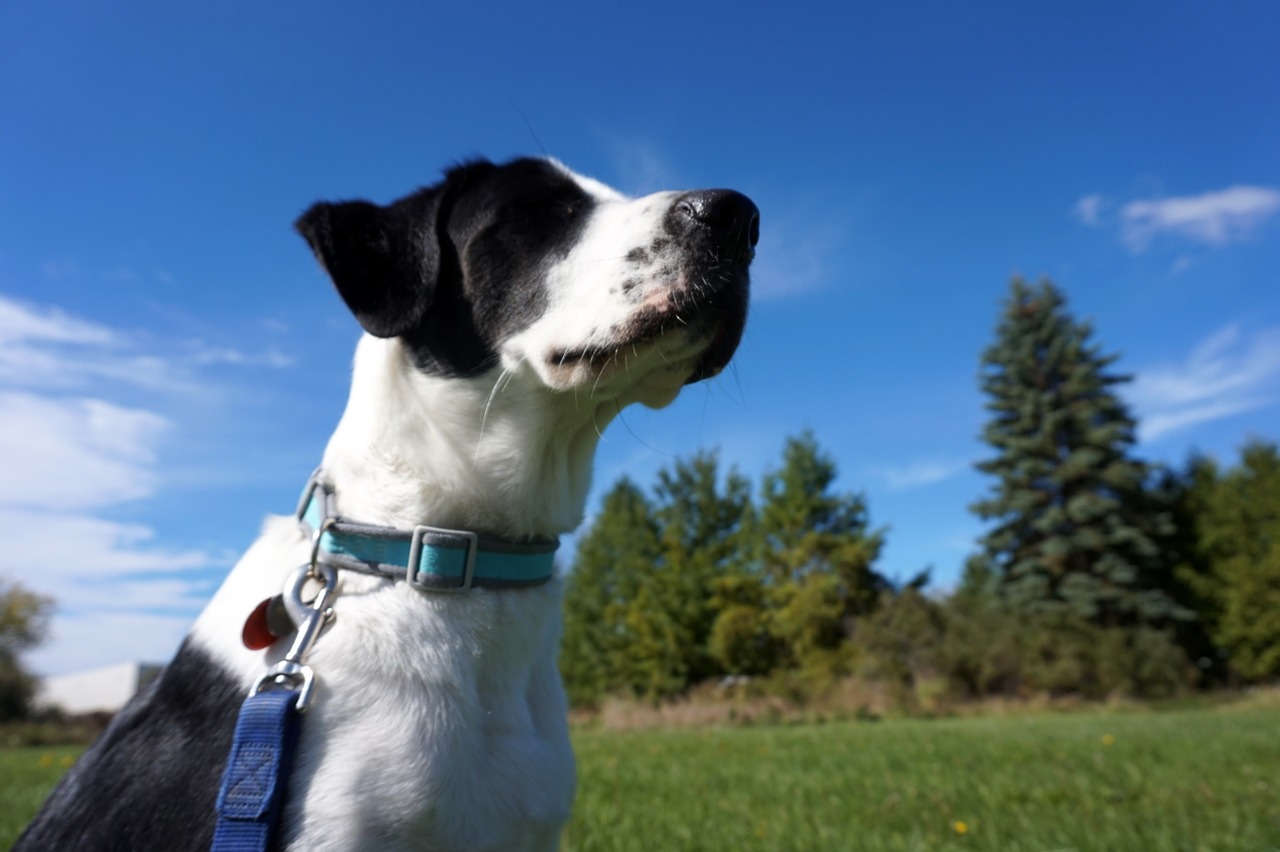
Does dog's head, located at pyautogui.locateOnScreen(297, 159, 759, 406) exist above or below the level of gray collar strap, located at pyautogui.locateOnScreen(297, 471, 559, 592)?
above

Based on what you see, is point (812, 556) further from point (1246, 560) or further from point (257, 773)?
point (257, 773)

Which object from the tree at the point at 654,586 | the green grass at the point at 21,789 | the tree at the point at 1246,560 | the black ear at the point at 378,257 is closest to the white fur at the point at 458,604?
the black ear at the point at 378,257

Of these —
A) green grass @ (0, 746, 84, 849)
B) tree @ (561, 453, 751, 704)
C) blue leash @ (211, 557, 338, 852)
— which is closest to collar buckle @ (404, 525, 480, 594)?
blue leash @ (211, 557, 338, 852)

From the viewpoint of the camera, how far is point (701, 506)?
114 ft

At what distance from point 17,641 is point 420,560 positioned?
39150 mm

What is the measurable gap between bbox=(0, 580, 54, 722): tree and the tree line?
17.9m

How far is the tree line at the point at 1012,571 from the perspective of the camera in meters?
27.0


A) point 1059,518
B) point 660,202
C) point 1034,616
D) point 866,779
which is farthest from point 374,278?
point 1059,518

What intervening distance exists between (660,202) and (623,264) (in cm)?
24

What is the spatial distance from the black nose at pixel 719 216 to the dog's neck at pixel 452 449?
0.59 metres

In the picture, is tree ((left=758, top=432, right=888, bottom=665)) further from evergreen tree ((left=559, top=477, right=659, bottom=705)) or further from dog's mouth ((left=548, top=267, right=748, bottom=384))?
dog's mouth ((left=548, top=267, right=748, bottom=384))

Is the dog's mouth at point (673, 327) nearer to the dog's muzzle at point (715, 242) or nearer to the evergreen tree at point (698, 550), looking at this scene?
the dog's muzzle at point (715, 242)

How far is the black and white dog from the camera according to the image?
5.80 feet

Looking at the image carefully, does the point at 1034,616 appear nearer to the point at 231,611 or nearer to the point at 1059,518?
the point at 1059,518
